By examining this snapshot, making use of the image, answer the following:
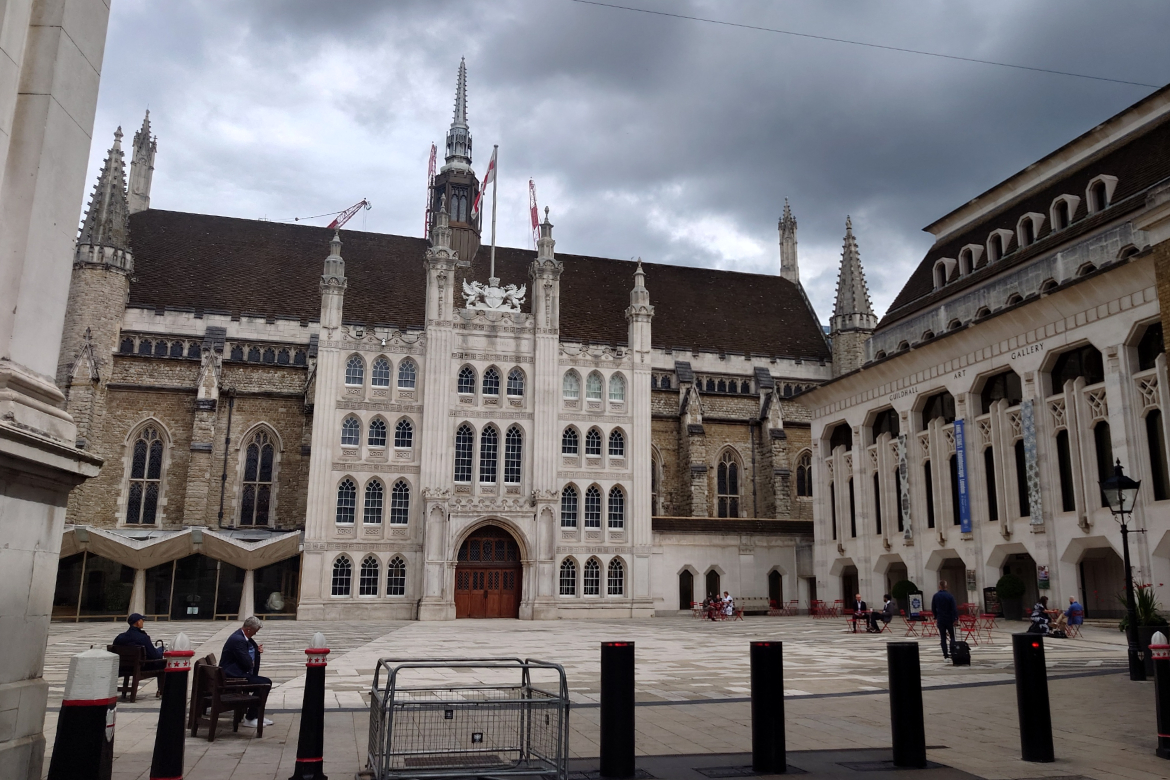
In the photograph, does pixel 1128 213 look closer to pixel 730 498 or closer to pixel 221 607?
pixel 730 498

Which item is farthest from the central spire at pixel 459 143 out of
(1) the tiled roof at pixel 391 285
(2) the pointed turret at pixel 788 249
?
(2) the pointed turret at pixel 788 249

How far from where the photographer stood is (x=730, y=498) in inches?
1914

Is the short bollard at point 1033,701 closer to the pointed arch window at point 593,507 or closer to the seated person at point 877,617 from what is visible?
the seated person at point 877,617

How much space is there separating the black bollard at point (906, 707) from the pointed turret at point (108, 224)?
1648 inches

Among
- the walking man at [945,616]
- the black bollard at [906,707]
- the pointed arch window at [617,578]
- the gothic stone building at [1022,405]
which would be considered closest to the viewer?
the black bollard at [906,707]

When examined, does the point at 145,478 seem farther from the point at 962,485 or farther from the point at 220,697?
the point at 220,697

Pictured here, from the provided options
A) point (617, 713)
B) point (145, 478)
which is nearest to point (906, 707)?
point (617, 713)

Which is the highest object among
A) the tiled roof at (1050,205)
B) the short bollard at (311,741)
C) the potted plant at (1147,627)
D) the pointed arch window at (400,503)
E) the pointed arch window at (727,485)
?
the tiled roof at (1050,205)

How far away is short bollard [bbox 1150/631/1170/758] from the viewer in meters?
8.79

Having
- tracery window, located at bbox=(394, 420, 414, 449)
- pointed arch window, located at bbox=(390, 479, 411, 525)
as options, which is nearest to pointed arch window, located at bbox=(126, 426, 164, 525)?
pointed arch window, located at bbox=(390, 479, 411, 525)

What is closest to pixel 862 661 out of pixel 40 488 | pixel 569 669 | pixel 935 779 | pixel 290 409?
pixel 569 669

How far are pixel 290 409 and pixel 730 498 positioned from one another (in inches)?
865

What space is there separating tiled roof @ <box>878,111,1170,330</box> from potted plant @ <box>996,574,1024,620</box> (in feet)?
40.9

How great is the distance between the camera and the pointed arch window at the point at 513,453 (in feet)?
135
